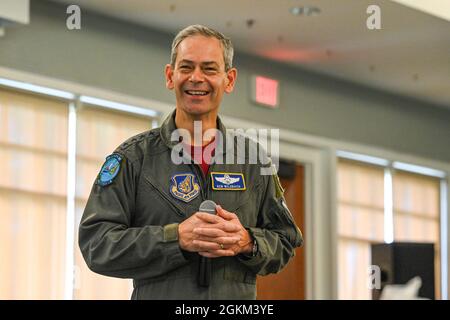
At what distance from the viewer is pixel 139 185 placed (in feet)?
6.91

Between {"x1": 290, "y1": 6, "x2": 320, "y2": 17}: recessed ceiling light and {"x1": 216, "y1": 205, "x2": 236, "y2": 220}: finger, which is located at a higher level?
{"x1": 290, "y1": 6, "x2": 320, "y2": 17}: recessed ceiling light

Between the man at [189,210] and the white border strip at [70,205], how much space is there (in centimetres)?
347

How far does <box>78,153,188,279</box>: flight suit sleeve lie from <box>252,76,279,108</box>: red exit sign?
4.64m

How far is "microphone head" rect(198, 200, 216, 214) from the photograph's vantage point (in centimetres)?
202

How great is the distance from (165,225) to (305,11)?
12.9 feet

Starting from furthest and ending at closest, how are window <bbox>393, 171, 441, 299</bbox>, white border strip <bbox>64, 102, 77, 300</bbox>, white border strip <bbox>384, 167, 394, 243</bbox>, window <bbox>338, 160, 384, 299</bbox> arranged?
window <bbox>393, 171, 441, 299</bbox> < white border strip <bbox>384, 167, 394, 243</bbox> < window <bbox>338, 160, 384, 299</bbox> < white border strip <bbox>64, 102, 77, 300</bbox>

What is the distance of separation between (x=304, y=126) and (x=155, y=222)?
16.6ft

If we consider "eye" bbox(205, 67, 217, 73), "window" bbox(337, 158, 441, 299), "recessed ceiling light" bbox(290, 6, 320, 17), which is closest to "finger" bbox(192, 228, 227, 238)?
"eye" bbox(205, 67, 217, 73)

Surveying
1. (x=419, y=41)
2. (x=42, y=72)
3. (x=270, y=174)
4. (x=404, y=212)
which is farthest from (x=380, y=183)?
(x=270, y=174)

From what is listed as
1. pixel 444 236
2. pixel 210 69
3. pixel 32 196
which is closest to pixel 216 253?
pixel 210 69

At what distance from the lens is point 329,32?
627cm

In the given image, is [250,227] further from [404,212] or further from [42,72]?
[404,212]

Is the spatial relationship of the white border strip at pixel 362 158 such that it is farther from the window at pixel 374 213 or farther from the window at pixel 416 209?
the window at pixel 416 209

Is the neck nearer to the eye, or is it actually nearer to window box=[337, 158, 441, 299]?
the eye
